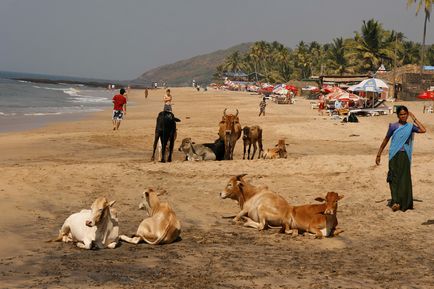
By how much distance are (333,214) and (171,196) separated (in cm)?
408

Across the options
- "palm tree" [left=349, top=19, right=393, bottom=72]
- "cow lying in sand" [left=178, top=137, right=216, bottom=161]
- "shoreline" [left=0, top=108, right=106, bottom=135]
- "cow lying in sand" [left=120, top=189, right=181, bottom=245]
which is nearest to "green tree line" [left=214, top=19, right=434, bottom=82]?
"palm tree" [left=349, top=19, right=393, bottom=72]

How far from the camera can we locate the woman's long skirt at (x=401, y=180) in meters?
11.4

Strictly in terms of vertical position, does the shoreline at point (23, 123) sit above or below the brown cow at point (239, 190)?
below

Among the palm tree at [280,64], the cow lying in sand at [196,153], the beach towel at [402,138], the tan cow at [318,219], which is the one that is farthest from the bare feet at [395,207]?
the palm tree at [280,64]

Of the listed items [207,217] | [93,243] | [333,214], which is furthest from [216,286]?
[207,217]

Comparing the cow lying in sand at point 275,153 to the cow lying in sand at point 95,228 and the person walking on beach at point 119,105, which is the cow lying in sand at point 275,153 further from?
the cow lying in sand at point 95,228

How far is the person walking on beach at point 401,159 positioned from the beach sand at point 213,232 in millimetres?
300

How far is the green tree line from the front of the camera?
7481 cm

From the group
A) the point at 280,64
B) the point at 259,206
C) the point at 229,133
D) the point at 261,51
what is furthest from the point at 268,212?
the point at 261,51

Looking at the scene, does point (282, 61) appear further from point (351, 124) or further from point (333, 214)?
point (333, 214)

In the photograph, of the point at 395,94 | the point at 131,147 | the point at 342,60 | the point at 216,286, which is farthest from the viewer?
the point at 342,60

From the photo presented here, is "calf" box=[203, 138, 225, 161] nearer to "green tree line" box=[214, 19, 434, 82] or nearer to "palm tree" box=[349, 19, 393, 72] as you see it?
"green tree line" box=[214, 19, 434, 82]

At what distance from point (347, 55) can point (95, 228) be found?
2844 inches

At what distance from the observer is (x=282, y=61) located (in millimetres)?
141750
